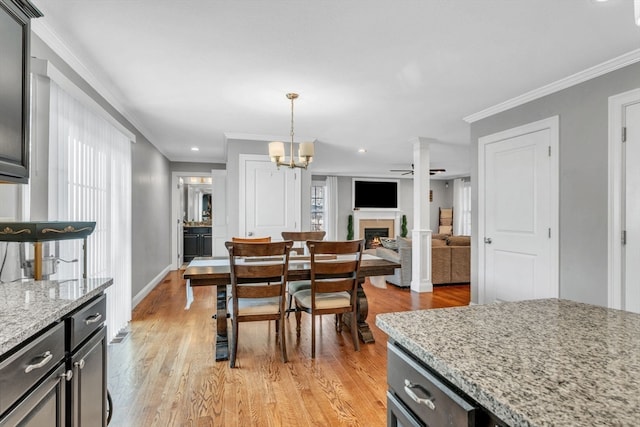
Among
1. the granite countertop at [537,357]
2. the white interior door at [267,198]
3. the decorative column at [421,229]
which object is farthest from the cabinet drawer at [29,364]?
the decorative column at [421,229]

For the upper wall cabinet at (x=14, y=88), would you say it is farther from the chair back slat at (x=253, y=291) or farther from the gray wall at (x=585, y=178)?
the gray wall at (x=585, y=178)

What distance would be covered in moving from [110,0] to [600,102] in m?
3.51

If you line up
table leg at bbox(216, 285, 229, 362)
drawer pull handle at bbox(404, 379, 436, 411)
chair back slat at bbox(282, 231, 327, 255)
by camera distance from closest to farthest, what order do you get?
drawer pull handle at bbox(404, 379, 436, 411) → table leg at bbox(216, 285, 229, 362) → chair back slat at bbox(282, 231, 327, 255)

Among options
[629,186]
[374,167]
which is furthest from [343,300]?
[374,167]

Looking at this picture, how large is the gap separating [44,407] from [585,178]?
3.68 meters

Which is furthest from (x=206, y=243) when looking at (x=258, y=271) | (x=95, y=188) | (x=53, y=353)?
(x=53, y=353)

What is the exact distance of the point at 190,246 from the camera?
7898mm

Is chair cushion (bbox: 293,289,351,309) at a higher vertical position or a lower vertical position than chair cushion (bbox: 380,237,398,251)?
lower

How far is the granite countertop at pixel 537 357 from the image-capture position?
1.88 ft

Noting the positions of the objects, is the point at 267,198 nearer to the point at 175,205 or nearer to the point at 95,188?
the point at 95,188

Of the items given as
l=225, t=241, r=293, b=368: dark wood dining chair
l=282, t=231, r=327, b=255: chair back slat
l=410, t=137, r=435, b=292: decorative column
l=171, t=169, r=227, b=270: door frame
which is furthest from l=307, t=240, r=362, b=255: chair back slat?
l=171, t=169, r=227, b=270: door frame

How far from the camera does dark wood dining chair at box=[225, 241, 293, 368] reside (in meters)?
2.49

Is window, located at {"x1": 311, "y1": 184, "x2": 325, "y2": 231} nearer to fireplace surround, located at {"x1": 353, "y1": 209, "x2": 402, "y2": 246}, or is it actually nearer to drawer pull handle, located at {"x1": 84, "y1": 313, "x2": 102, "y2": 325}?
fireplace surround, located at {"x1": 353, "y1": 209, "x2": 402, "y2": 246}

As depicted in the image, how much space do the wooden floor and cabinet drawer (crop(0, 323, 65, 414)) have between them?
106 cm
